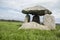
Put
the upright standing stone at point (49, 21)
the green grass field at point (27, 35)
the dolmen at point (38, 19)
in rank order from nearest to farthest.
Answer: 1. the green grass field at point (27, 35)
2. the dolmen at point (38, 19)
3. the upright standing stone at point (49, 21)

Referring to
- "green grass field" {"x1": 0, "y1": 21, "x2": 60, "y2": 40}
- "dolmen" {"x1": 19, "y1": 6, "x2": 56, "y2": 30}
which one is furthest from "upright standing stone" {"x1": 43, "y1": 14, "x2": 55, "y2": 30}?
"green grass field" {"x1": 0, "y1": 21, "x2": 60, "y2": 40}

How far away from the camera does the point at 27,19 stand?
58.3 feet

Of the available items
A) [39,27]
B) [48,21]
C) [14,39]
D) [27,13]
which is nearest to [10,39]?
[14,39]

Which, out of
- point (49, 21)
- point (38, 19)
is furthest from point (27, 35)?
point (38, 19)

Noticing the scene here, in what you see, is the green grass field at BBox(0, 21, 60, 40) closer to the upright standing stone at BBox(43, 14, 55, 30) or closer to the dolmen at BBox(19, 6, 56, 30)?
the dolmen at BBox(19, 6, 56, 30)

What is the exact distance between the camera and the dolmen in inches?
592

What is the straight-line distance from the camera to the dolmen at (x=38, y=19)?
49.3ft

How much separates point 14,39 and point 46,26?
9009mm

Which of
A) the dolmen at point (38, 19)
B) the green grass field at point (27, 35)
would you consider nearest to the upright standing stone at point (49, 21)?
the dolmen at point (38, 19)

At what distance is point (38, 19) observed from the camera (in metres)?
18.6

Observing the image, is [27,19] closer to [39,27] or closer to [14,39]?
[39,27]

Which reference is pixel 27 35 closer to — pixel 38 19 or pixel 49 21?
pixel 49 21

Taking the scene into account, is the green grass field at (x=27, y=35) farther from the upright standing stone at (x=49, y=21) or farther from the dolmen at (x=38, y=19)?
the upright standing stone at (x=49, y=21)

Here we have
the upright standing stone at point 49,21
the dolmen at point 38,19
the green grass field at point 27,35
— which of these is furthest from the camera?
the upright standing stone at point 49,21
